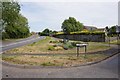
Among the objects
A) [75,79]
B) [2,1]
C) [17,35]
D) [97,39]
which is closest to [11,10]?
[2,1]

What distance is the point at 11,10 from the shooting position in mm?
62781

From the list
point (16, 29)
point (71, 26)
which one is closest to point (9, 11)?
point (16, 29)

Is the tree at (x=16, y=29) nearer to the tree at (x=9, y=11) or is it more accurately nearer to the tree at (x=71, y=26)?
the tree at (x=9, y=11)

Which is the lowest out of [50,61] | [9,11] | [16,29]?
[50,61]

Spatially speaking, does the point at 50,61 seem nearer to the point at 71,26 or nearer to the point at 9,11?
the point at 9,11

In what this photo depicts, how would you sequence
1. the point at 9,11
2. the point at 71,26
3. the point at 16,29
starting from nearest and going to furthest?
the point at 9,11 < the point at 16,29 < the point at 71,26

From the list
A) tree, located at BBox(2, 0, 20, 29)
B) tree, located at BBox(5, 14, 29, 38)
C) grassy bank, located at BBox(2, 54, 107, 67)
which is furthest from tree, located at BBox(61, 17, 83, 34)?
grassy bank, located at BBox(2, 54, 107, 67)

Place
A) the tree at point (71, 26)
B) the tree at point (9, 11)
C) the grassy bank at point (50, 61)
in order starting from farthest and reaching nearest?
the tree at point (71, 26), the tree at point (9, 11), the grassy bank at point (50, 61)

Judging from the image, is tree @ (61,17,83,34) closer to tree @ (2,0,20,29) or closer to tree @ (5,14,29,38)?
tree @ (5,14,29,38)

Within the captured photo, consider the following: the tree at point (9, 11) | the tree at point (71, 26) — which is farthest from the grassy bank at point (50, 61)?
the tree at point (71, 26)

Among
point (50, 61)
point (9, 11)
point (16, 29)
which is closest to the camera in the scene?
point (50, 61)

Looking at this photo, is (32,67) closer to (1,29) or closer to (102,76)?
(102,76)

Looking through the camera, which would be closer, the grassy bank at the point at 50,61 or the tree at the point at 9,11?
the grassy bank at the point at 50,61

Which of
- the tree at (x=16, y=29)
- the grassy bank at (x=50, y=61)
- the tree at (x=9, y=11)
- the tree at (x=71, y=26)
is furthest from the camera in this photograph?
the tree at (x=71, y=26)
